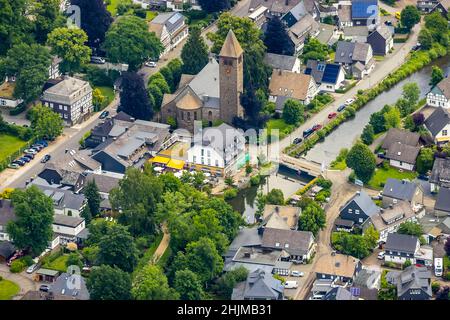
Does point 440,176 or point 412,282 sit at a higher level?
point 412,282

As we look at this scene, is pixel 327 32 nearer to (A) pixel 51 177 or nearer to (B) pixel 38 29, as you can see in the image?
(B) pixel 38 29

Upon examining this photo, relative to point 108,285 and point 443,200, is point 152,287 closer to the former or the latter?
point 108,285

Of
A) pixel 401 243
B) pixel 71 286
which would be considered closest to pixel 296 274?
pixel 401 243

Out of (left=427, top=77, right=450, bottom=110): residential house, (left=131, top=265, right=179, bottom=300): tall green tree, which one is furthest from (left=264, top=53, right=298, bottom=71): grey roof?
(left=131, top=265, right=179, bottom=300): tall green tree

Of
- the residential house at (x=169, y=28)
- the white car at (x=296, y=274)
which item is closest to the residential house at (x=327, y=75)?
the residential house at (x=169, y=28)

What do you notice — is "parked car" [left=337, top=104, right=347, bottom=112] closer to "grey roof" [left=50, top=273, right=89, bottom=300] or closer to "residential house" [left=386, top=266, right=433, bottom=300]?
"residential house" [left=386, top=266, right=433, bottom=300]

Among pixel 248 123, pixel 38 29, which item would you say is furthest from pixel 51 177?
pixel 38 29
